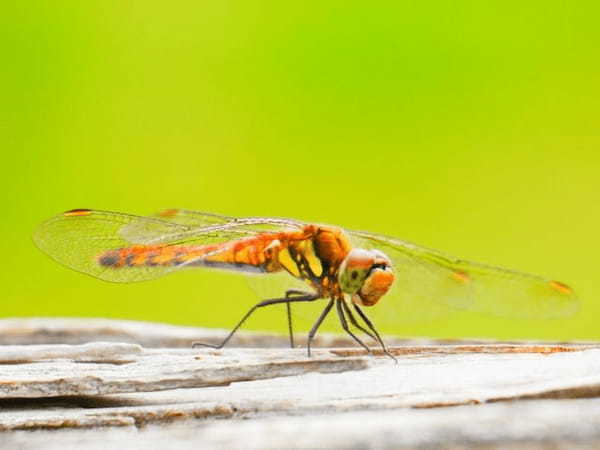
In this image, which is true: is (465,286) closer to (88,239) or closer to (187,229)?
(187,229)

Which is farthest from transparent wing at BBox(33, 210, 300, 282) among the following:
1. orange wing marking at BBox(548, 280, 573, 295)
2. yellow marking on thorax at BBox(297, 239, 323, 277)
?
orange wing marking at BBox(548, 280, 573, 295)

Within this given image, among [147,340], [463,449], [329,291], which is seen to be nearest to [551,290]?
[329,291]

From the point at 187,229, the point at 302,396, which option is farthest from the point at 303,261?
the point at 302,396

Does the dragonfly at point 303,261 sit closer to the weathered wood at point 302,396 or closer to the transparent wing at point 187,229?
the transparent wing at point 187,229

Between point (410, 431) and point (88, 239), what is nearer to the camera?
point (410, 431)

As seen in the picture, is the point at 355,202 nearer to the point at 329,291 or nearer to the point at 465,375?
the point at 329,291

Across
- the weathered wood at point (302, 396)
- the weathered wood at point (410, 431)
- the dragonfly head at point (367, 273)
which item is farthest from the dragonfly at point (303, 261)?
the weathered wood at point (410, 431)
